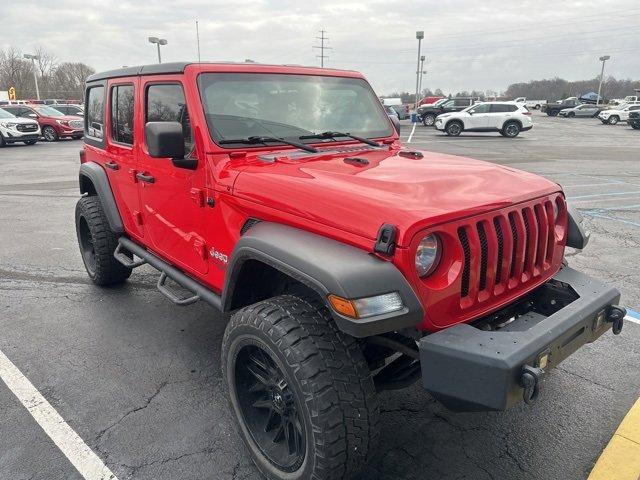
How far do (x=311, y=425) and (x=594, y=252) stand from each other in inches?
204

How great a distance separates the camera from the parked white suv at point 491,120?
24.2 meters

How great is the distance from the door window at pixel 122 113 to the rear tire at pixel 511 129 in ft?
76.3

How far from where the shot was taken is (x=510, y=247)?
7.72 ft

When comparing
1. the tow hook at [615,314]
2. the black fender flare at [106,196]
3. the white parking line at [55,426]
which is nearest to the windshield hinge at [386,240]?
the tow hook at [615,314]

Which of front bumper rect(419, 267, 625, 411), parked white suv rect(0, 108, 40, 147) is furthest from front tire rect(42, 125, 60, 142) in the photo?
front bumper rect(419, 267, 625, 411)

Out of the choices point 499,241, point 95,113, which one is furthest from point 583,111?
point 499,241

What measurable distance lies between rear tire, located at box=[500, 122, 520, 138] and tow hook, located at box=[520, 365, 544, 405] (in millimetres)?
24605

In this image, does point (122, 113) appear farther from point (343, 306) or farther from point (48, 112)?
point (48, 112)

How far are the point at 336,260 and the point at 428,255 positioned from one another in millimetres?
409

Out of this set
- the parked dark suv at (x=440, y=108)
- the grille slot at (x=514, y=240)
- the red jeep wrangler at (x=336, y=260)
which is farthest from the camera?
the parked dark suv at (x=440, y=108)

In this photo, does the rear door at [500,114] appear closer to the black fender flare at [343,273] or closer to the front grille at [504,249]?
the front grille at [504,249]

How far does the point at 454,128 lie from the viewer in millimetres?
25484

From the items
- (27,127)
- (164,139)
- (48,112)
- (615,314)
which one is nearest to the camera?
(615,314)

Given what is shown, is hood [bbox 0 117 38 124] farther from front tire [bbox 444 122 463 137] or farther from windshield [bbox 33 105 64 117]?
front tire [bbox 444 122 463 137]
